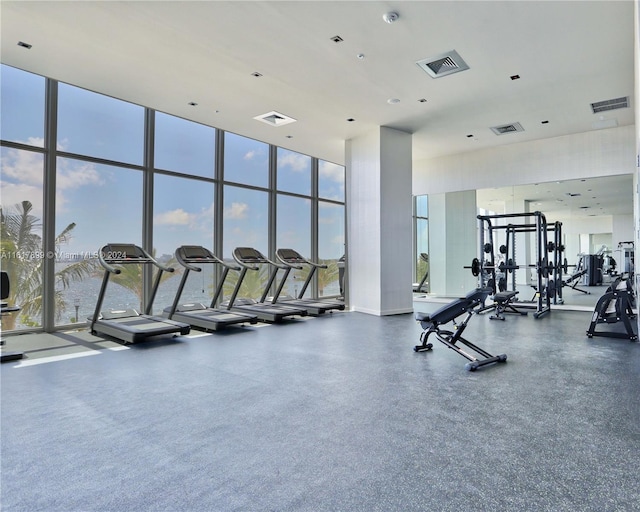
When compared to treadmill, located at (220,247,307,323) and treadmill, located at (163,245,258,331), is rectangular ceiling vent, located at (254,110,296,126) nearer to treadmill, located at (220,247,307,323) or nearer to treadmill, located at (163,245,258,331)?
treadmill, located at (220,247,307,323)

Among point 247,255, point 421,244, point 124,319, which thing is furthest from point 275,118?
point 421,244

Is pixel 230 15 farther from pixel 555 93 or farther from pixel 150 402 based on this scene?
pixel 555 93

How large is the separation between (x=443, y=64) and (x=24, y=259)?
6408 mm

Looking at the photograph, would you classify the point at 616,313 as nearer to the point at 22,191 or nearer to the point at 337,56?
the point at 337,56

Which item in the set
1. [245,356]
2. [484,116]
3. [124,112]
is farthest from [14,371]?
[484,116]

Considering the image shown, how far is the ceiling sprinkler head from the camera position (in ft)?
13.7

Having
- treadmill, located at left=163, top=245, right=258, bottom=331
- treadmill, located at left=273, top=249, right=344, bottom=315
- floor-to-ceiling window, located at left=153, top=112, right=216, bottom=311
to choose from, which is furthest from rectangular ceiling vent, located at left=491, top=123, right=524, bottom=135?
treadmill, located at left=163, top=245, right=258, bottom=331

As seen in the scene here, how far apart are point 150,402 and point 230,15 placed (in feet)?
12.7

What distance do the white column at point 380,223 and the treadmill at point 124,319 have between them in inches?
148

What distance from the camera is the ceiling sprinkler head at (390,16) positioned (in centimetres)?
417

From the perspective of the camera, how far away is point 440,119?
7.45 meters

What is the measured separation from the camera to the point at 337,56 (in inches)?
201

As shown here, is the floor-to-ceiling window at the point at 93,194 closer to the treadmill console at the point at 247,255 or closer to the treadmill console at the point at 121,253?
the treadmill console at the point at 121,253

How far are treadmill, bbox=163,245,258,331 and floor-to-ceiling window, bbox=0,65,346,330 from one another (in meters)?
0.73
